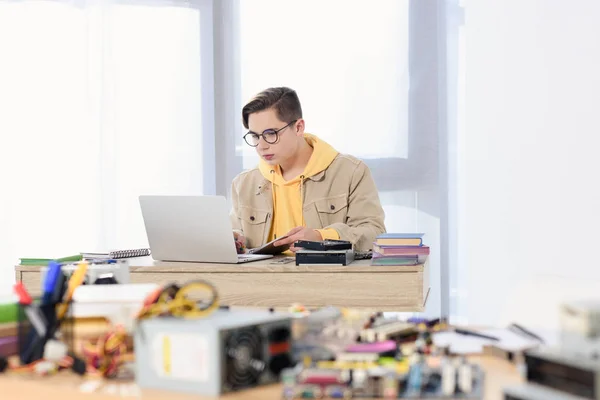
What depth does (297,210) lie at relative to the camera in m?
3.30

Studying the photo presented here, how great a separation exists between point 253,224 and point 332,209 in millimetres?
360

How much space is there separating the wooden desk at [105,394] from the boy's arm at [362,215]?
1.80 metres

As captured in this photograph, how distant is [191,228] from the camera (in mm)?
2580

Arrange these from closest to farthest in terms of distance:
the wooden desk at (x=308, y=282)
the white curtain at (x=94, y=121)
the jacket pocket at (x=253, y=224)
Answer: the wooden desk at (x=308, y=282) → the jacket pocket at (x=253, y=224) → the white curtain at (x=94, y=121)

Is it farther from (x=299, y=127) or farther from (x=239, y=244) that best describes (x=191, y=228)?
(x=299, y=127)

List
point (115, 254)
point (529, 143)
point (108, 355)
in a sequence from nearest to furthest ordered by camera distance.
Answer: point (108, 355), point (115, 254), point (529, 143)

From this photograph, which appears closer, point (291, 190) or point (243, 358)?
point (243, 358)

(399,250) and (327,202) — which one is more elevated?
(327,202)

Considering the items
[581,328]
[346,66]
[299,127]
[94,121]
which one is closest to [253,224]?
[299,127]

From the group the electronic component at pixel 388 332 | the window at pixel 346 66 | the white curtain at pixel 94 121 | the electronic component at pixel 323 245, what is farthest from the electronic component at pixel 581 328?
the white curtain at pixel 94 121

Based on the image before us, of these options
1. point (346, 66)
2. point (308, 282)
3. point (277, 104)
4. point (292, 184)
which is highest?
point (346, 66)

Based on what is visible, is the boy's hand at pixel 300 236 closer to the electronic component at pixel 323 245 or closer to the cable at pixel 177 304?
the electronic component at pixel 323 245

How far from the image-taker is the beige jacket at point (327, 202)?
3188 millimetres

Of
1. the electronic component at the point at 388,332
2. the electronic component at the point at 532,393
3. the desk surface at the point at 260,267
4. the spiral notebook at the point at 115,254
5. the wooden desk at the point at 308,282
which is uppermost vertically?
the spiral notebook at the point at 115,254
